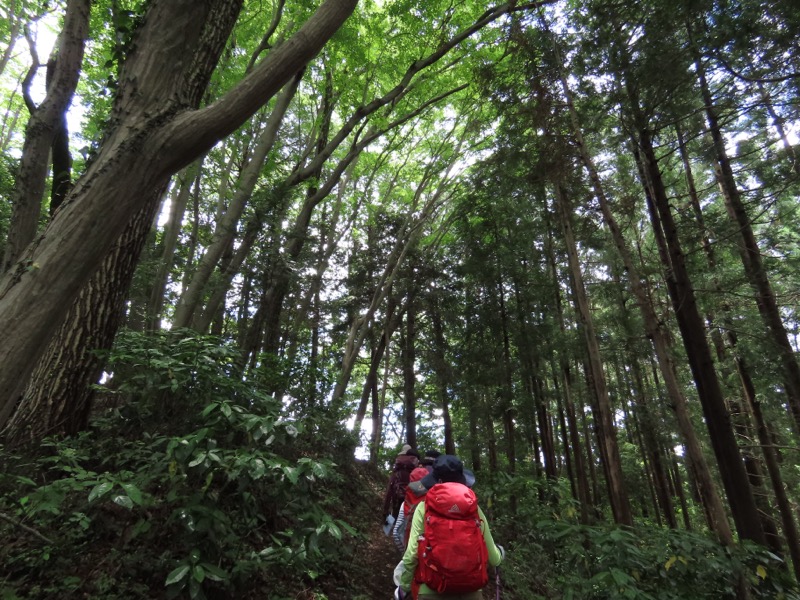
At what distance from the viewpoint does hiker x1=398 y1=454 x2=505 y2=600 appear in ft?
9.14

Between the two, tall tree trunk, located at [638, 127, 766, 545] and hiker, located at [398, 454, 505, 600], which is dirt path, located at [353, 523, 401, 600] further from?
tall tree trunk, located at [638, 127, 766, 545]

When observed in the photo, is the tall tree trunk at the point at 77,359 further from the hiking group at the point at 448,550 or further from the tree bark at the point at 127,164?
the hiking group at the point at 448,550

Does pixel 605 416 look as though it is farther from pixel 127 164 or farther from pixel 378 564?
pixel 127 164

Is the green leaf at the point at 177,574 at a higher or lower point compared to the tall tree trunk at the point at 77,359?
lower

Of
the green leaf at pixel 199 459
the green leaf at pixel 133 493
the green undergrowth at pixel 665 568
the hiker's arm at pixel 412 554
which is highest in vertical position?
the green leaf at pixel 199 459

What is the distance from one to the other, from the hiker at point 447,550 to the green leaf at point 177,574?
1.48m

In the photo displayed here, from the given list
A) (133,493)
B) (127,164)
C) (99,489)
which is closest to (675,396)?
(133,493)

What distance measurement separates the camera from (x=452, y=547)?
9.21 feet

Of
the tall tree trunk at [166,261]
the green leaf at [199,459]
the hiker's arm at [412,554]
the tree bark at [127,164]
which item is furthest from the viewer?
the tall tree trunk at [166,261]

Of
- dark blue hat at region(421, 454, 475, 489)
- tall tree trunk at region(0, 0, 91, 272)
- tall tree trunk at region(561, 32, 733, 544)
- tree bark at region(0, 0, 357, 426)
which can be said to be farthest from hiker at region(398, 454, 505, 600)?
tall tree trunk at region(0, 0, 91, 272)

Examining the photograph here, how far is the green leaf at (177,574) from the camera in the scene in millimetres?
2318

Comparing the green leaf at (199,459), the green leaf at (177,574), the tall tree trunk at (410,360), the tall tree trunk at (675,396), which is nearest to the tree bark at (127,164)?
the green leaf at (199,459)

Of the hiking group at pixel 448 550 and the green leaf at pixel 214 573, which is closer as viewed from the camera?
the green leaf at pixel 214 573

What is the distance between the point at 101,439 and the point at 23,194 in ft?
8.12
